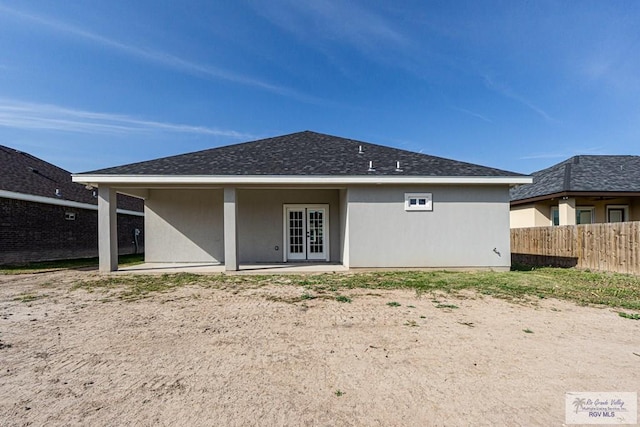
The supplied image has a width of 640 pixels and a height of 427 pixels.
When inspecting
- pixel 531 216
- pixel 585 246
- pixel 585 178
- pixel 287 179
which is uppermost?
pixel 585 178

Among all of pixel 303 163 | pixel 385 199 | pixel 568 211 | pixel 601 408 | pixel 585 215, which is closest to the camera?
pixel 601 408

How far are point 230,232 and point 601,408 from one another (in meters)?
9.30

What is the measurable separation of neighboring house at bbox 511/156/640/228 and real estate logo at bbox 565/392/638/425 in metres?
13.4

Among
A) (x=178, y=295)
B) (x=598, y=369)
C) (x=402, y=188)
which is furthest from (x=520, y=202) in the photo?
(x=178, y=295)

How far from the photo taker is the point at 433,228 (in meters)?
10.2

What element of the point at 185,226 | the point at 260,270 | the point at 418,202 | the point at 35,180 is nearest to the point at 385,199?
the point at 418,202

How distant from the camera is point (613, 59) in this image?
1195 cm

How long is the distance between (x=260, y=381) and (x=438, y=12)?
43.7 feet

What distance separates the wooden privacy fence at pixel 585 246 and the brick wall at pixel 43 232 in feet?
72.0

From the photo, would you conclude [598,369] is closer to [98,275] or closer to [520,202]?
[98,275]

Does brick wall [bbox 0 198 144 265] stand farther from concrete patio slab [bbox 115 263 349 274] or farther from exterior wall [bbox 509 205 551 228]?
exterior wall [bbox 509 205 551 228]

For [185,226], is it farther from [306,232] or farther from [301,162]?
[301,162]

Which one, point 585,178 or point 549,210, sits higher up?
point 585,178

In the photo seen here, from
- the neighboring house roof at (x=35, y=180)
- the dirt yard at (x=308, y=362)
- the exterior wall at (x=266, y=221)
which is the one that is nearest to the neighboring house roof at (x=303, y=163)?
the exterior wall at (x=266, y=221)
